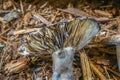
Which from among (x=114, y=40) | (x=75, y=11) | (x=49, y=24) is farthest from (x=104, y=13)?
(x=114, y=40)

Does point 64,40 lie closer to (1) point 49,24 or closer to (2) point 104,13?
(1) point 49,24

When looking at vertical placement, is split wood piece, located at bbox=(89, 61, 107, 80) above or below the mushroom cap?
below

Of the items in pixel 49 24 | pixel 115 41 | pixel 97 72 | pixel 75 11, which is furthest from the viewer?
pixel 75 11

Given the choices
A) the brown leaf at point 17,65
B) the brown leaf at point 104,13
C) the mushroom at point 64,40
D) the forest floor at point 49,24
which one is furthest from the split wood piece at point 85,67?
the brown leaf at point 104,13

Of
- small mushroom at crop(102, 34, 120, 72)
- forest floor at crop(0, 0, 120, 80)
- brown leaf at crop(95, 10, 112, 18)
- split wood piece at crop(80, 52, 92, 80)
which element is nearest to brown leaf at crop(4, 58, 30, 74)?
forest floor at crop(0, 0, 120, 80)

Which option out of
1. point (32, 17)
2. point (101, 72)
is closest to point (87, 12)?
point (32, 17)

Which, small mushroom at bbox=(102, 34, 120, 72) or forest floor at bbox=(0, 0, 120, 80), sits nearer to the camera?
small mushroom at bbox=(102, 34, 120, 72)

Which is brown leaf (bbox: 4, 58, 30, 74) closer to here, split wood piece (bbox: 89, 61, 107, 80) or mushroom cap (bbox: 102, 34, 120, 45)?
split wood piece (bbox: 89, 61, 107, 80)

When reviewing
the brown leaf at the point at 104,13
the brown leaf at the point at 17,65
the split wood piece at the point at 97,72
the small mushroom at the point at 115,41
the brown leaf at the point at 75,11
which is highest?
the brown leaf at the point at 75,11

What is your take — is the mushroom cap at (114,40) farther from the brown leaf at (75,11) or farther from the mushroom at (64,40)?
the brown leaf at (75,11)
